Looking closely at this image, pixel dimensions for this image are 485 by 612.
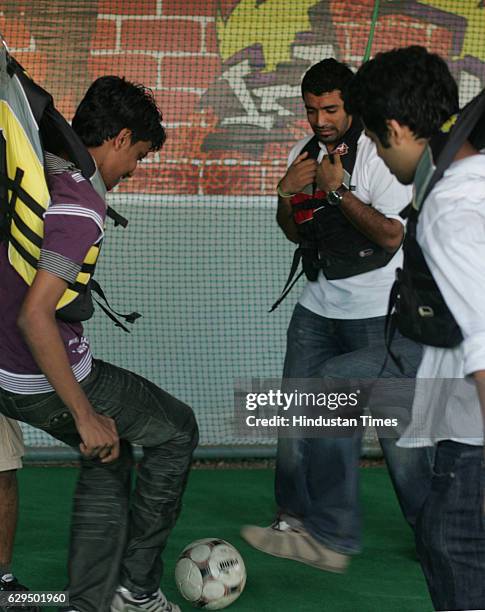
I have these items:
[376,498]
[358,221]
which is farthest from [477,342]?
[376,498]

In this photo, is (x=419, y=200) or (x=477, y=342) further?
(x=419, y=200)

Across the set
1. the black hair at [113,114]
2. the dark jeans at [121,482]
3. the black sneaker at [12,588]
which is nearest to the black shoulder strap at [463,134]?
the black hair at [113,114]

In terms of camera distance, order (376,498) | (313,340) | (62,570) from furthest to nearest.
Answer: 1. (376,498)
2. (313,340)
3. (62,570)

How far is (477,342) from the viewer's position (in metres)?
2.23

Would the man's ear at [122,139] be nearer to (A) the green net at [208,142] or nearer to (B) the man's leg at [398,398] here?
(B) the man's leg at [398,398]

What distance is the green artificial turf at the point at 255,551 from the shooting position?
373 cm

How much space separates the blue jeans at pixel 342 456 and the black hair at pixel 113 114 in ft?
4.21

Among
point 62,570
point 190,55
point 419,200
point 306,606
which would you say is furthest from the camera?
point 190,55

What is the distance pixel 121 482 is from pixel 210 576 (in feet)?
1.82

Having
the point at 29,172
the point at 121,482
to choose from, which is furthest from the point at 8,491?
the point at 29,172

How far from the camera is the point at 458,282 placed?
7.43ft

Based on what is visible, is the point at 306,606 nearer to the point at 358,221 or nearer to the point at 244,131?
the point at 358,221

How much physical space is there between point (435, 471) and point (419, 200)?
2.22ft

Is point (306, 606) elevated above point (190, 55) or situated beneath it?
situated beneath
